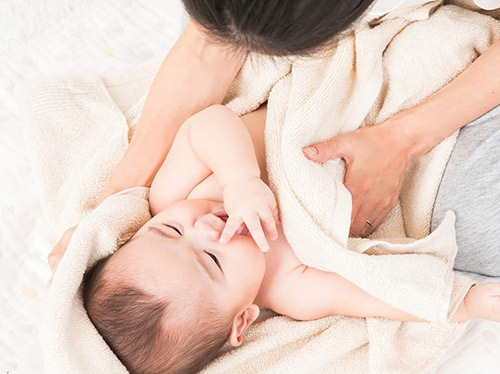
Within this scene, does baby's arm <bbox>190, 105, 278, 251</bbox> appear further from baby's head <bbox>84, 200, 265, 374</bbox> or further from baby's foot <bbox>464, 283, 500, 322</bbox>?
baby's foot <bbox>464, 283, 500, 322</bbox>

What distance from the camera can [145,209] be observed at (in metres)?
1.07

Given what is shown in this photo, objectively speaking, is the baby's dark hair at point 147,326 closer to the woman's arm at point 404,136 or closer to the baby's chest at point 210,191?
the baby's chest at point 210,191

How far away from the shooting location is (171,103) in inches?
43.9

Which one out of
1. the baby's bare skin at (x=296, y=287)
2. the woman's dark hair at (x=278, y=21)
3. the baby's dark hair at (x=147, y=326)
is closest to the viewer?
the woman's dark hair at (x=278, y=21)

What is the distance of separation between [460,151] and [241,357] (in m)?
0.52

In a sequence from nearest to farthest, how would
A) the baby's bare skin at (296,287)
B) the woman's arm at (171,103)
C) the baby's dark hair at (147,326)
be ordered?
the baby's dark hair at (147,326) < the baby's bare skin at (296,287) < the woman's arm at (171,103)

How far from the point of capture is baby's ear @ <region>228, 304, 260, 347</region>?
0.96 metres

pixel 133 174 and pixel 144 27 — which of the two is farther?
pixel 144 27

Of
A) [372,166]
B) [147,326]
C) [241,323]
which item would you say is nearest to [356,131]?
[372,166]

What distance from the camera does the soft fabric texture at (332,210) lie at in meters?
0.96

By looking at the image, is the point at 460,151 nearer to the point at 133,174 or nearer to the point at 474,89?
the point at 474,89

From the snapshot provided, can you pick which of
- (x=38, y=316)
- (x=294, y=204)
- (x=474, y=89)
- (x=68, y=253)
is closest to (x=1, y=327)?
(x=38, y=316)

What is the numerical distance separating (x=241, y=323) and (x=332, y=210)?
234 mm

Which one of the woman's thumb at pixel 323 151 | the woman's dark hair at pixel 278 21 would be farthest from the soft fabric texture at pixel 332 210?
the woman's dark hair at pixel 278 21
